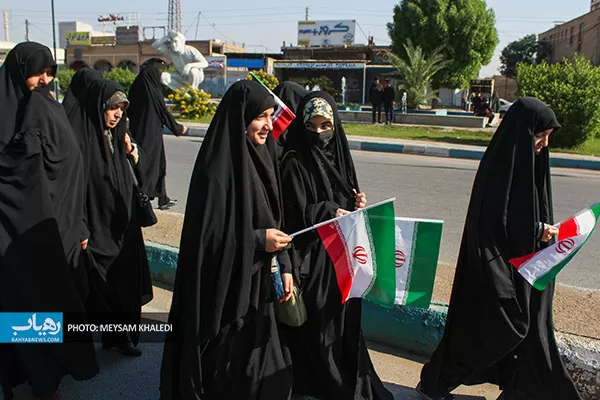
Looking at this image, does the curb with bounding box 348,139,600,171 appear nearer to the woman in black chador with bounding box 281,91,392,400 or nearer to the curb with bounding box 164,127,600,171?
the curb with bounding box 164,127,600,171

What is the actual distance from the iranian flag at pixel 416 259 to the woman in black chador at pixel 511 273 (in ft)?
0.88

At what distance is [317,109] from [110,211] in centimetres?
144

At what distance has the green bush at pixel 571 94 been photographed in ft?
38.8

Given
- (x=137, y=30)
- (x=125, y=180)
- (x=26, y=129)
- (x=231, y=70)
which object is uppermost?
(x=137, y=30)

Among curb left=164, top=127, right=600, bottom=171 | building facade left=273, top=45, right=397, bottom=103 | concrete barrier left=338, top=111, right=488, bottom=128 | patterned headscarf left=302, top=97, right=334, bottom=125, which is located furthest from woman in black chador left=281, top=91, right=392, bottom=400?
building facade left=273, top=45, right=397, bottom=103

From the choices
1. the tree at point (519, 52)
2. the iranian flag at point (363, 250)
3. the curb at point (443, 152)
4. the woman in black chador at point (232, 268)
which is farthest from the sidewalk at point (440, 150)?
the tree at point (519, 52)

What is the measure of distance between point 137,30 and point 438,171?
4585 cm

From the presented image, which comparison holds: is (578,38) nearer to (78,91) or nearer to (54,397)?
(78,91)

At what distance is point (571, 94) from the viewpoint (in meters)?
11.8

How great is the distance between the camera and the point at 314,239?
2.47 metres

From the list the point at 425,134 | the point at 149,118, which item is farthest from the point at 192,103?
the point at 149,118

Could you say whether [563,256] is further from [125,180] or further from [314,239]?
[125,180]

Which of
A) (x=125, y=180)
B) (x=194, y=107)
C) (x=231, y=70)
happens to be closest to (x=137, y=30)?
(x=231, y=70)

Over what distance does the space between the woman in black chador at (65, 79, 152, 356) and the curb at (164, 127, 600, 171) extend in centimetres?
851
